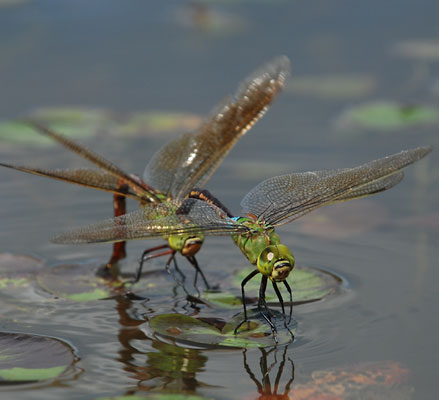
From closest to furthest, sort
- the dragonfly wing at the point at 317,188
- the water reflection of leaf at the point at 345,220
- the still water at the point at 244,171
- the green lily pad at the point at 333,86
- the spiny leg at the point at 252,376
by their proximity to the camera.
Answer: the spiny leg at the point at 252,376 < the still water at the point at 244,171 < the dragonfly wing at the point at 317,188 < the water reflection of leaf at the point at 345,220 < the green lily pad at the point at 333,86

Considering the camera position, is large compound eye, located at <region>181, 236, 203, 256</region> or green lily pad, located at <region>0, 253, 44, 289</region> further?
green lily pad, located at <region>0, 253, 44, 289</region>

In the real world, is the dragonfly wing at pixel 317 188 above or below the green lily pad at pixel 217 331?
above

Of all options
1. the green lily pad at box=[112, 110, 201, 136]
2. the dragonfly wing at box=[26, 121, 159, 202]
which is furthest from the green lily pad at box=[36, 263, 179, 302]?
the green lily pad at box=[112, 110, 201, 136]

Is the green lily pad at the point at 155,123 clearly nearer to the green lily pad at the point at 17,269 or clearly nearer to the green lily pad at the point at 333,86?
the green lily pad at the point at 333,86

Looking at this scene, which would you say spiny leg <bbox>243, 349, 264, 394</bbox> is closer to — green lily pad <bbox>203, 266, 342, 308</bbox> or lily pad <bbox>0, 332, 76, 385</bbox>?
green lily pad <bbox>203, 266, 342, 308</bbox>

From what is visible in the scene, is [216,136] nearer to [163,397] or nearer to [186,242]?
[186,242]

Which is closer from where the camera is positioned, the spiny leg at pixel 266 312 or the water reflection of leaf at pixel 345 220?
the spiny leg at pixel 266 312

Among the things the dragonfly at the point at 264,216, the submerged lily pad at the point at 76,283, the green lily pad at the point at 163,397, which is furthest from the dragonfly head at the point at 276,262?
the submerged lily pad at the point at 76,283
